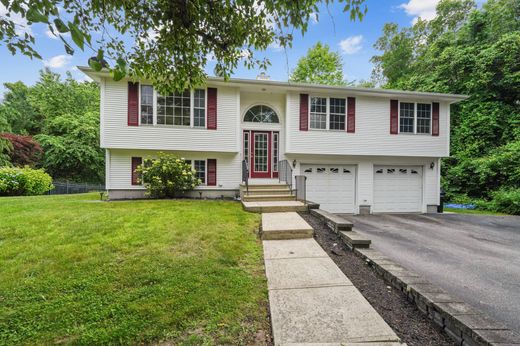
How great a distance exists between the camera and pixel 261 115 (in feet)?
33.9

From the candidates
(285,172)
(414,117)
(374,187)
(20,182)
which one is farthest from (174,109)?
(414,117)

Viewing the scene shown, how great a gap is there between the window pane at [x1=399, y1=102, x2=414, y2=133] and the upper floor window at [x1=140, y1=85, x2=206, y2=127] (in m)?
8.60

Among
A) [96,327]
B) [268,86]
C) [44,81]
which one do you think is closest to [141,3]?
[96,327]

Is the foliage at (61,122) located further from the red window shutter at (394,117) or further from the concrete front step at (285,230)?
the red window shutter at (394,117)

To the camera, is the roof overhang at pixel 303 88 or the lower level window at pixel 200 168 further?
the lower level window at pixel 200 168

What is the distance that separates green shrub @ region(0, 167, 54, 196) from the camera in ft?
35.9

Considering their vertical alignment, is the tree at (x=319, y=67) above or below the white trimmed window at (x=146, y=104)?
above

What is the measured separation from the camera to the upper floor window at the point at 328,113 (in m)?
10.1

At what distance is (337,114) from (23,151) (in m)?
21.5

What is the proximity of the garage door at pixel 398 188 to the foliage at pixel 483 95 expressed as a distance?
399 centimetres

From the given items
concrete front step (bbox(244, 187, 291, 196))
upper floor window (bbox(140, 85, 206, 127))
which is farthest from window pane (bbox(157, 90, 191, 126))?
concrete front step (bbox(244, 187, 291, 196))

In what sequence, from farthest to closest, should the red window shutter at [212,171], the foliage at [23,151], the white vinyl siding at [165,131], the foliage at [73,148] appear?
the foliage at [73,148] < the foliage at [23,151] < the red window shutter at [212,171] < the white vinyl siding at [165,131]

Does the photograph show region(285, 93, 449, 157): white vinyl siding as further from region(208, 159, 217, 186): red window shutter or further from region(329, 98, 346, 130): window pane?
region(208, 159, 217, 186): red window shutter

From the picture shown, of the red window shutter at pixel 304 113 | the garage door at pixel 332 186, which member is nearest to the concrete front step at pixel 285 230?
the garage door at pixel 332 186
